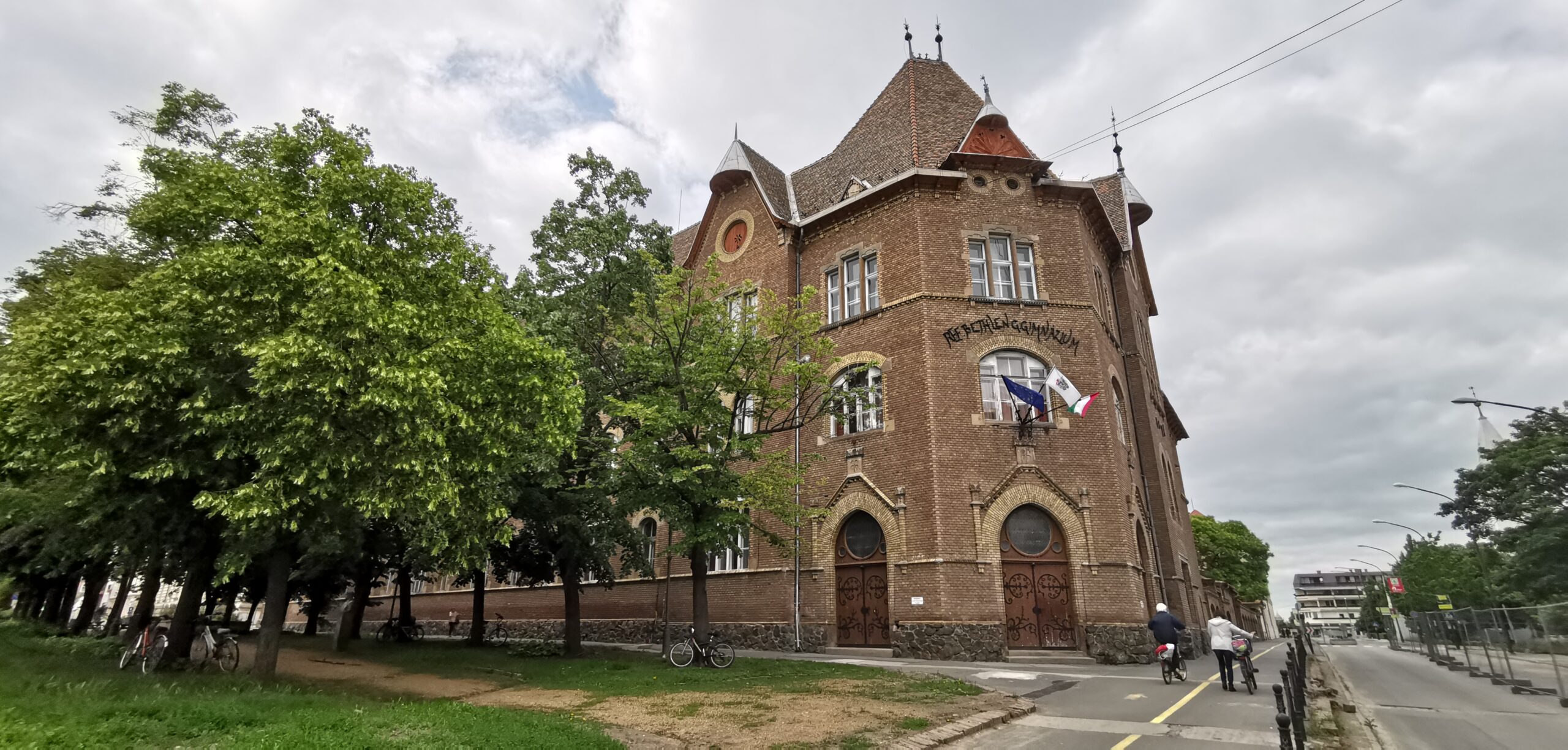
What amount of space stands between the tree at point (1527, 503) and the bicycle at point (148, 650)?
4586 cm

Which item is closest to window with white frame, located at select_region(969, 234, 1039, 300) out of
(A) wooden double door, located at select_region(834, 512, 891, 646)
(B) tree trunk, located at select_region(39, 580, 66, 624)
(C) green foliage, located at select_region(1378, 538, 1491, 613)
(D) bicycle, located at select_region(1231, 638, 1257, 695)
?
(A) wooden double door, located at select_region(834, 512, 891, 646)

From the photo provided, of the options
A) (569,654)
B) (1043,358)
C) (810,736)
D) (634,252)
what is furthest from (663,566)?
(810,736)

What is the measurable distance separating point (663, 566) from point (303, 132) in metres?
19.0

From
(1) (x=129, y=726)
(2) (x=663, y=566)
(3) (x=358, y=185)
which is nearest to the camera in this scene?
(1) (x=129, y=726)

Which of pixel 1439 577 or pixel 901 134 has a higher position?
pixel 901 134

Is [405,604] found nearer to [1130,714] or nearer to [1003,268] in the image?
[1003,268]

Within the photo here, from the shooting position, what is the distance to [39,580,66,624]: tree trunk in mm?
30172

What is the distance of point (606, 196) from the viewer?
2070 cm

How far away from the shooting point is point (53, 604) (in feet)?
107

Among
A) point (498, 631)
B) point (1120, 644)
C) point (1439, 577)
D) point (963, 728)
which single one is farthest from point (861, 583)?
point (1439, 577)

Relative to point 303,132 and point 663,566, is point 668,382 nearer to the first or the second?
point 303,132

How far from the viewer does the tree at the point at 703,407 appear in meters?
16.2

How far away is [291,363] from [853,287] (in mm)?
18145

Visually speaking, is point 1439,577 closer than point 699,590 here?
No
